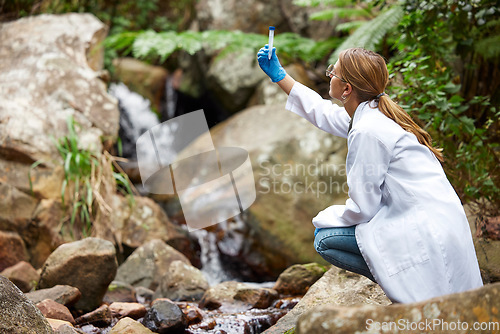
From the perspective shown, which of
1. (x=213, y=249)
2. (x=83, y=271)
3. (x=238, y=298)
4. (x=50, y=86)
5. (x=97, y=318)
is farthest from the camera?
(x=213, y=249)

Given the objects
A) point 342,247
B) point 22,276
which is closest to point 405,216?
point 342,247

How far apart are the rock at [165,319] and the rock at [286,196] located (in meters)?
1.75

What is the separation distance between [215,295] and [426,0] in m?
2.45

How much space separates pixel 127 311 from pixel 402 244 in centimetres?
180

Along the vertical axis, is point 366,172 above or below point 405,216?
above

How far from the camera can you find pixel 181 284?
3279mm

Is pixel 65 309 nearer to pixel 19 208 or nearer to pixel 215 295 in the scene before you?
pixel 215 295

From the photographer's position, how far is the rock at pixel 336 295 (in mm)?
2175

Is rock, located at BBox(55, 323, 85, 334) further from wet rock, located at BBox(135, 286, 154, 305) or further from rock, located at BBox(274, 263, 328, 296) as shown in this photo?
rock, located at BBox(274, 263, 328, 296)

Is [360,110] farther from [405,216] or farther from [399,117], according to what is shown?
[405,216]

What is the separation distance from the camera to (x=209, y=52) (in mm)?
6559

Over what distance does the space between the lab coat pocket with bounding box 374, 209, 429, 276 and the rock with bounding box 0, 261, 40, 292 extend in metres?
2.56

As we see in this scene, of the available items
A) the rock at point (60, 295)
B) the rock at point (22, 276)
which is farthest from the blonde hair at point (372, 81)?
the rock at point (22, 276)

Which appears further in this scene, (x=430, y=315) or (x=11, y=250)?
(x=11, y=250)
